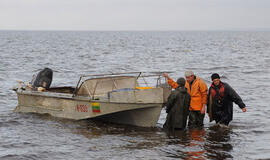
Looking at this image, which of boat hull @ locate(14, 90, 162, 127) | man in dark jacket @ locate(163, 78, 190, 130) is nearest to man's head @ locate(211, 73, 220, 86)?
man in dark jacket @ locate(163, 78, 190, 130)

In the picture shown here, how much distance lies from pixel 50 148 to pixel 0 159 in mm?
1289

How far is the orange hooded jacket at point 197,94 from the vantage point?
411 inches

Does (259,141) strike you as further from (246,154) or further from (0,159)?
(0,159)

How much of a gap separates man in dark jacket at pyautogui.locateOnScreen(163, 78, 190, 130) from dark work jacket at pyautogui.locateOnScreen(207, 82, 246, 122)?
63 cm

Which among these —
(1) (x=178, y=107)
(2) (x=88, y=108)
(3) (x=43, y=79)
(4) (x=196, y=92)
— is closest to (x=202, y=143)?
(1) (x=178, y=107)

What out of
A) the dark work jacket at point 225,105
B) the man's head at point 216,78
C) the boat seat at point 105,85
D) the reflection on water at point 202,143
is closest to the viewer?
the reflection on water at point 202,143

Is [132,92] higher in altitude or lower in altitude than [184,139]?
higher

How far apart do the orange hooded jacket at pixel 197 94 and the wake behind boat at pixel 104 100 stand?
85 cm

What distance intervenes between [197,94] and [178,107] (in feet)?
2.00

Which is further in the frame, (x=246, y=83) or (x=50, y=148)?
(x=246, y=83)

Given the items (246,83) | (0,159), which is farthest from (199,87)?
(246,83)

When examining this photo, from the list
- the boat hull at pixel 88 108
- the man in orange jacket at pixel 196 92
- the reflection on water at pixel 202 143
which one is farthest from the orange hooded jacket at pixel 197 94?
the boat hull at pixel 88 108

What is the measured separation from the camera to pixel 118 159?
9.22 metres

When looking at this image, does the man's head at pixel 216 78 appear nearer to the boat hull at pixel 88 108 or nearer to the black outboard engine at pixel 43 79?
the boat hull at pixel 88 108
